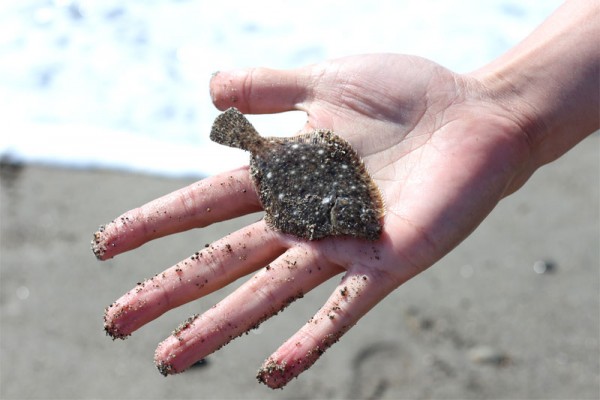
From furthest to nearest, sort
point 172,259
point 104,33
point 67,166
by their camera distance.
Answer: point 104,33 → point 67,166 → point 172,259

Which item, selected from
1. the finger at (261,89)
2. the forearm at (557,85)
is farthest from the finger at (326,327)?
the forearm at (557,85)

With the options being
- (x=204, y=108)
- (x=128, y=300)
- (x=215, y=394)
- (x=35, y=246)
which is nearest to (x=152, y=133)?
(x=204, y=108)

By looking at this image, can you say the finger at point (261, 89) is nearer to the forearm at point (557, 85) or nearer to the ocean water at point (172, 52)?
the forearm at point (557, 85)

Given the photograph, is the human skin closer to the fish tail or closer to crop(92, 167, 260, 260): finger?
crop(92, 167, 260, 260): finger

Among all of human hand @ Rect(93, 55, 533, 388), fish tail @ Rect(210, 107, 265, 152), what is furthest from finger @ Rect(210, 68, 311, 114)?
fish tail @ Rect(210, 107, 265, 152)

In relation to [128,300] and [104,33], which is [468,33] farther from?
[128,300]
